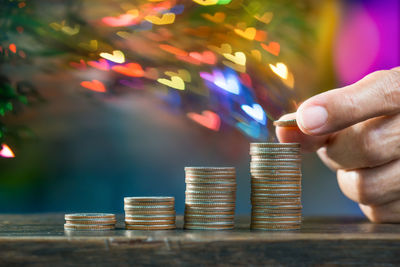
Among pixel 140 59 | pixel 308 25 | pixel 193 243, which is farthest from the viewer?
pixel 308 25

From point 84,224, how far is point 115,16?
9.40 ft

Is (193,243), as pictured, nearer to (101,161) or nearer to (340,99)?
(340,99)

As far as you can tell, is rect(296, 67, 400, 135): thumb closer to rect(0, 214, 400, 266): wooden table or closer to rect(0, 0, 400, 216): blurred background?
rect(0, 214, 400, 266): wooden table

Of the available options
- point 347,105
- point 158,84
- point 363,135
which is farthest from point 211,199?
point 158,84

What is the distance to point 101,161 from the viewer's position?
4.08 m

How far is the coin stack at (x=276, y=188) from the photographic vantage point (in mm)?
1176

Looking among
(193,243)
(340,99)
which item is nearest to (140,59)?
(340,99)

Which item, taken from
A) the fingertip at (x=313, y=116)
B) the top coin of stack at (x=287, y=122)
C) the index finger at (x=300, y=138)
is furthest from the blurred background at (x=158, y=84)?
the fingertip at (x=313, y=116)

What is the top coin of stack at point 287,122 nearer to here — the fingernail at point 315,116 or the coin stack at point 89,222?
the fingernail at point 315,116

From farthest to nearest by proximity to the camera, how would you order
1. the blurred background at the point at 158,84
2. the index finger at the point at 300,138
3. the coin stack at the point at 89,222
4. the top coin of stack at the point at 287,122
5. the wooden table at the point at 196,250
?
the blurred background at the point at 158,84 < the index finger at the point at 300,138 < the top coin of stack at the point at 287,122 < the coin stack at the point at 89,222 < the wooden table at the point at 196,250

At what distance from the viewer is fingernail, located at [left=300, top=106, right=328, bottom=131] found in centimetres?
121

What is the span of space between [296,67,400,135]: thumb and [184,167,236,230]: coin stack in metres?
0.21

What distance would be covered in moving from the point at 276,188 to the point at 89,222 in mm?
402

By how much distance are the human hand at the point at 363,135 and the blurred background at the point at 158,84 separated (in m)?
2.28
